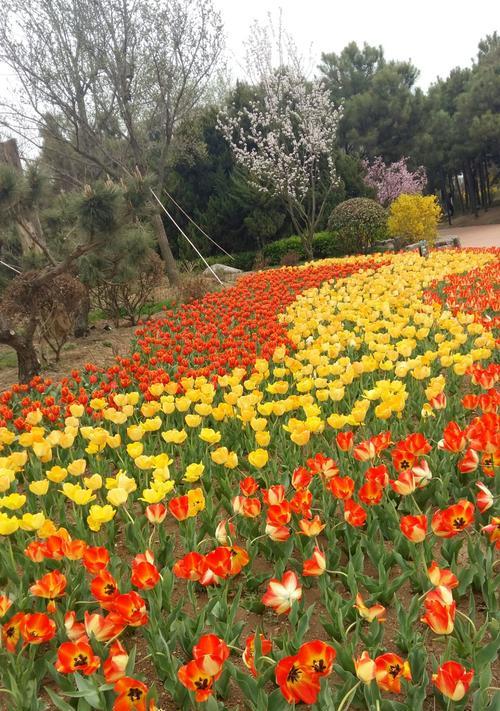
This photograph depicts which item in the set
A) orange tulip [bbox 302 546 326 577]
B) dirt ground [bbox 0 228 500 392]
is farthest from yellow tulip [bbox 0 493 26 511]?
dirt ground [bbox 0 228 500 392]

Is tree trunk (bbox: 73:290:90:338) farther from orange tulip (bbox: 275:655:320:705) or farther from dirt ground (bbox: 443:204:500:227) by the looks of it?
dirt ground (bbox: 443:204:500:227)

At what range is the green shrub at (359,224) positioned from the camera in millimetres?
16828

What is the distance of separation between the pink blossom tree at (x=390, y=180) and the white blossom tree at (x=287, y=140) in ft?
21.3

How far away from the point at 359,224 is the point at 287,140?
6.89 m

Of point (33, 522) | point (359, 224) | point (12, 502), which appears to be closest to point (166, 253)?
point (359, 224)

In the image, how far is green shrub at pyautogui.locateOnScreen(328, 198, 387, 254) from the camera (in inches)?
663

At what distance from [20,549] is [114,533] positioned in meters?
0.41

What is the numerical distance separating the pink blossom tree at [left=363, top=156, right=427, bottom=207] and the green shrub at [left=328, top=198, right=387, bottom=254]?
1118 cm

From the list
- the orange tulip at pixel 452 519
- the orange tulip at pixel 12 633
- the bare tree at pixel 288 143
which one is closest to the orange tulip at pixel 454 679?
the orange tulip at pixel 452 519

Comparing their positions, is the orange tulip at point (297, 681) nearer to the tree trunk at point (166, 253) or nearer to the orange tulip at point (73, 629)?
the orange tulip at point (73, 629)

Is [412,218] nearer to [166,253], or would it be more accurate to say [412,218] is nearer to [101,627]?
[166,253]

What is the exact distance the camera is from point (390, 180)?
28703 millimetres

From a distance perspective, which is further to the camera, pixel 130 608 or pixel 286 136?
pixel 286 136

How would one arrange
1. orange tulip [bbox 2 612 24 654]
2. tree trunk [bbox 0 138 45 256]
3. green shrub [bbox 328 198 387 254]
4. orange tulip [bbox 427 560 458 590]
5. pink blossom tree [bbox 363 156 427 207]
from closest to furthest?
1. orange tulip [bbox 427 560 458 590]
2. orange tulip [bbox 2 612 24 654]
3. tree trunk [bbox 0 138 45 256]
4. green shrub [bbox 328 198 387 254]
5. pink blossom tree [bbox 363 156 427 207]
